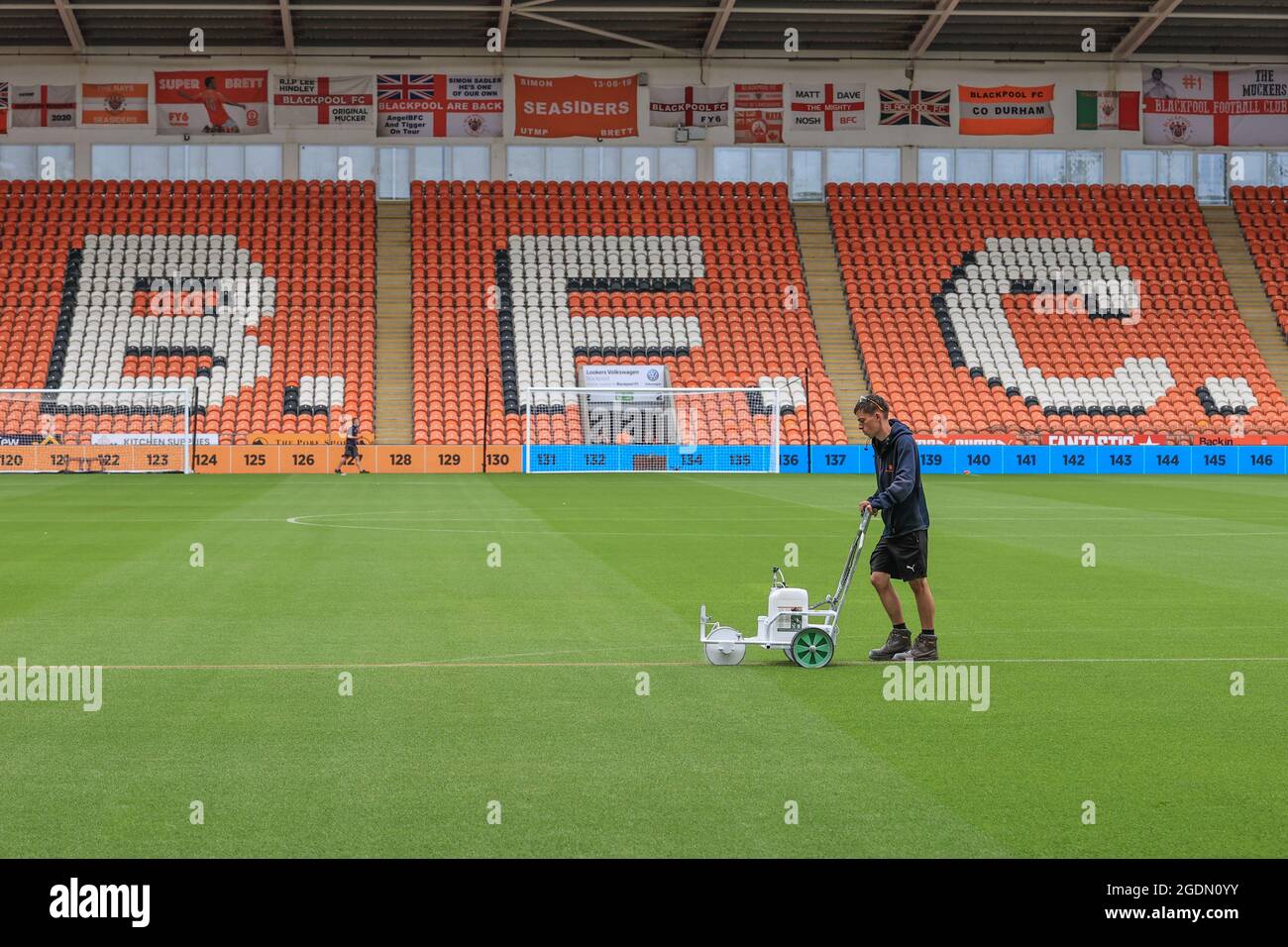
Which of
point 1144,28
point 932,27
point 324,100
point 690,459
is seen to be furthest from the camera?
point 324,100

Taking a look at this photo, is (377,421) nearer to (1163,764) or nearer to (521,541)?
(521,541)

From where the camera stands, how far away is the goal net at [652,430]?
4522 cm

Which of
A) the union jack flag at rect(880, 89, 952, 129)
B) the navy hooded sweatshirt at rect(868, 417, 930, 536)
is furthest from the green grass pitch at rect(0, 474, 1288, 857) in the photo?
the union jack flag at rect(880, 89, 952, 129)

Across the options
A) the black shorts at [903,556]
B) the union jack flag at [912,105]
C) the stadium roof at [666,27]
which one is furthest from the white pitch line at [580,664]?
the union jack flag at [912,105]

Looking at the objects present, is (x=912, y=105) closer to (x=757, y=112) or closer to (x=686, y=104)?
(x=757, y=112)

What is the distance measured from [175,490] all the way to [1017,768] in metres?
28.8

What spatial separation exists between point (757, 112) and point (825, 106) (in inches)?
107

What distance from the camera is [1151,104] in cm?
5788

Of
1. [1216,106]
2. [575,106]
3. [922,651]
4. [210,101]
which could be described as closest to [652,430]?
[575,106]

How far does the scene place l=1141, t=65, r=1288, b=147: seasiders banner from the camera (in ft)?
190

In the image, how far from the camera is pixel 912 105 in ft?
188

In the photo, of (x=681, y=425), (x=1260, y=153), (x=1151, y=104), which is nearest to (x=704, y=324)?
(x=681, y=425)

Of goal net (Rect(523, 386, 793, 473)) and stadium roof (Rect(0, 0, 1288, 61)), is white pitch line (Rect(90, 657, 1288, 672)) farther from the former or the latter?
stadium roof (Rect(0, 0, 1288, 61))

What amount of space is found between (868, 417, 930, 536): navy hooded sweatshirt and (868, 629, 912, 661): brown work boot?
728 millimetres
